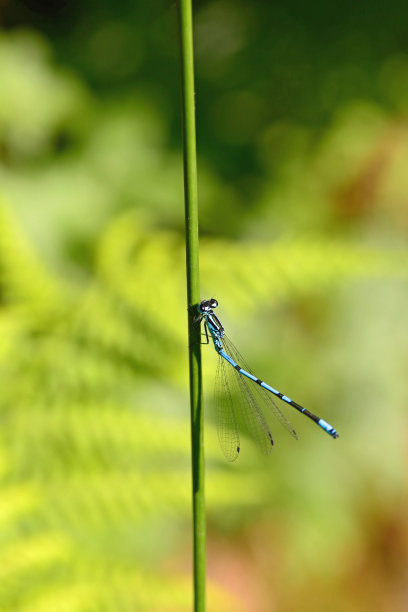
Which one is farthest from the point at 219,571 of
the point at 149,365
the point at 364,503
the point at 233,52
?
the point at 233,52

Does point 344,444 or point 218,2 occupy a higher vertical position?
point 218,2

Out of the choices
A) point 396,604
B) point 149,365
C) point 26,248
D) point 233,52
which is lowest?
point 396,604

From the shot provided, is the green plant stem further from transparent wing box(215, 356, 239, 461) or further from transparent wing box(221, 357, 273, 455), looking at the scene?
transparent wing box(221, 357, 273, 455)

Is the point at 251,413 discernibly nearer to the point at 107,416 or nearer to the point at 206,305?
the point at 107,416

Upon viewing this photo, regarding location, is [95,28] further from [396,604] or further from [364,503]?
[396,604]

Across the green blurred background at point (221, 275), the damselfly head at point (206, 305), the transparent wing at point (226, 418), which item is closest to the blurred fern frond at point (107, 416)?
the green blurred background at point (221, 275)

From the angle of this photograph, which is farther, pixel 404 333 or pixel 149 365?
pixel 404 333
